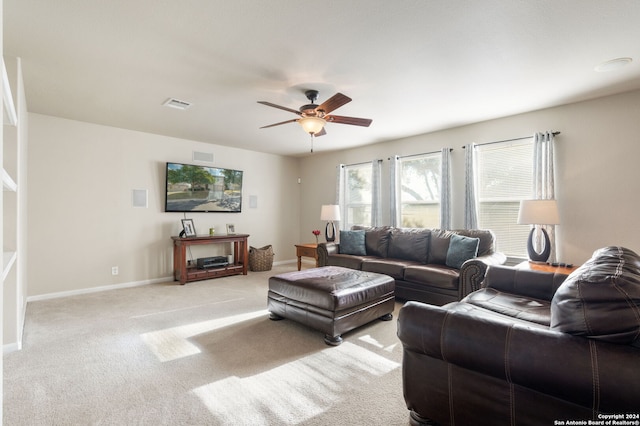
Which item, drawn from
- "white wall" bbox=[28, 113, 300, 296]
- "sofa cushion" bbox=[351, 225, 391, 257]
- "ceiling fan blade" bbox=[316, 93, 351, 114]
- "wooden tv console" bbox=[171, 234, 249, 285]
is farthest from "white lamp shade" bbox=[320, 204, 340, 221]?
"ceiling fan blade" bbox=[316, 93, 351, 114]

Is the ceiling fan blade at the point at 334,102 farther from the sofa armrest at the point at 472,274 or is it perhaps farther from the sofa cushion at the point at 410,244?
the sofa cushion at the point at 410,244

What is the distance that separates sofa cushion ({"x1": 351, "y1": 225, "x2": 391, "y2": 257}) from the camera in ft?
16.3

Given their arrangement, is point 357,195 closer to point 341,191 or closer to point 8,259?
point 341,191

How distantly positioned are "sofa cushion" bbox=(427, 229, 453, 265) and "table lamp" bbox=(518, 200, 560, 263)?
3.23 feet

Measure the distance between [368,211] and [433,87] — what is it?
3206 mm

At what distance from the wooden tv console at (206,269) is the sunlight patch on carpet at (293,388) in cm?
328

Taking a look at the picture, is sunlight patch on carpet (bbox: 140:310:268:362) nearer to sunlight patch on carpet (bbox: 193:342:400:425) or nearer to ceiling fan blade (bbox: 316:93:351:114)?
sunlight patch on carpet (bbox: 193:342:400:425)

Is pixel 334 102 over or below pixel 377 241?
over

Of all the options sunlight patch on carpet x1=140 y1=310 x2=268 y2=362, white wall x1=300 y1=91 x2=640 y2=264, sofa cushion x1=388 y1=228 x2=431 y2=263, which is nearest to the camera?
sunlight patch on carpet x1=140 y1=310 x2=268 y2=362

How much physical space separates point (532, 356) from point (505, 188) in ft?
11.8

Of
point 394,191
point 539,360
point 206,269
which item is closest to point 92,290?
point 206,269

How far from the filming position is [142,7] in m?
2.10

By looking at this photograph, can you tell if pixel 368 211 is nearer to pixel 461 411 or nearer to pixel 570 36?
pixel 570 36

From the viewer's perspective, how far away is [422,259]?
14.8ft
